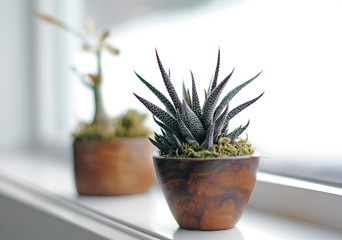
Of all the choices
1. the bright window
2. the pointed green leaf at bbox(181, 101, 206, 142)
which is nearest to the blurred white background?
the bright window

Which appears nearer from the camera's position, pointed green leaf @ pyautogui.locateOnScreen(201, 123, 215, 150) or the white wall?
pointed green leaf @ pyautogui.locateOnScreen(201, 123, 215, 150)

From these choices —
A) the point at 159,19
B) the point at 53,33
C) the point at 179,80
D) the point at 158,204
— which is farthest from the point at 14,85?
the point at 158,204

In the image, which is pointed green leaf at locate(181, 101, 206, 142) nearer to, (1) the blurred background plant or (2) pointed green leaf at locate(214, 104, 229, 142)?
(2) pointed green leaf at locate(214, 104, 229, 142)

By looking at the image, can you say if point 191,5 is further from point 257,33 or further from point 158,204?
point 158,204

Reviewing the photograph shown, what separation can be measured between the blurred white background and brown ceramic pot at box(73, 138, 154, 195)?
0.68 feet

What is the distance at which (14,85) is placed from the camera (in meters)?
1.86

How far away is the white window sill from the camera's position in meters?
0.72

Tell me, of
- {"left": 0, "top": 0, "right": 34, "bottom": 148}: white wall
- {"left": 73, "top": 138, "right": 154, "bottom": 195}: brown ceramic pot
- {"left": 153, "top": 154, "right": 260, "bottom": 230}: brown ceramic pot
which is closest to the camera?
{"left": 153, "top": 154, "right": 260, "bottom": 230}: brown ceramic pot

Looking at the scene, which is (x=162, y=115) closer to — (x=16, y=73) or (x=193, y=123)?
(x=193, y=123)

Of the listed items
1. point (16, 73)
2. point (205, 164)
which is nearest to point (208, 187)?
point (205, 164)

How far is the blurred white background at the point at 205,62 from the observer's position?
823 mm

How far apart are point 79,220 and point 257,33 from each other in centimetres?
49

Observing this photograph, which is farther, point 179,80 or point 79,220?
point 179,80

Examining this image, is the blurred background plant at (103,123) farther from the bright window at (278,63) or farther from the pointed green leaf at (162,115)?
the pointed green leaf at (162,115)
